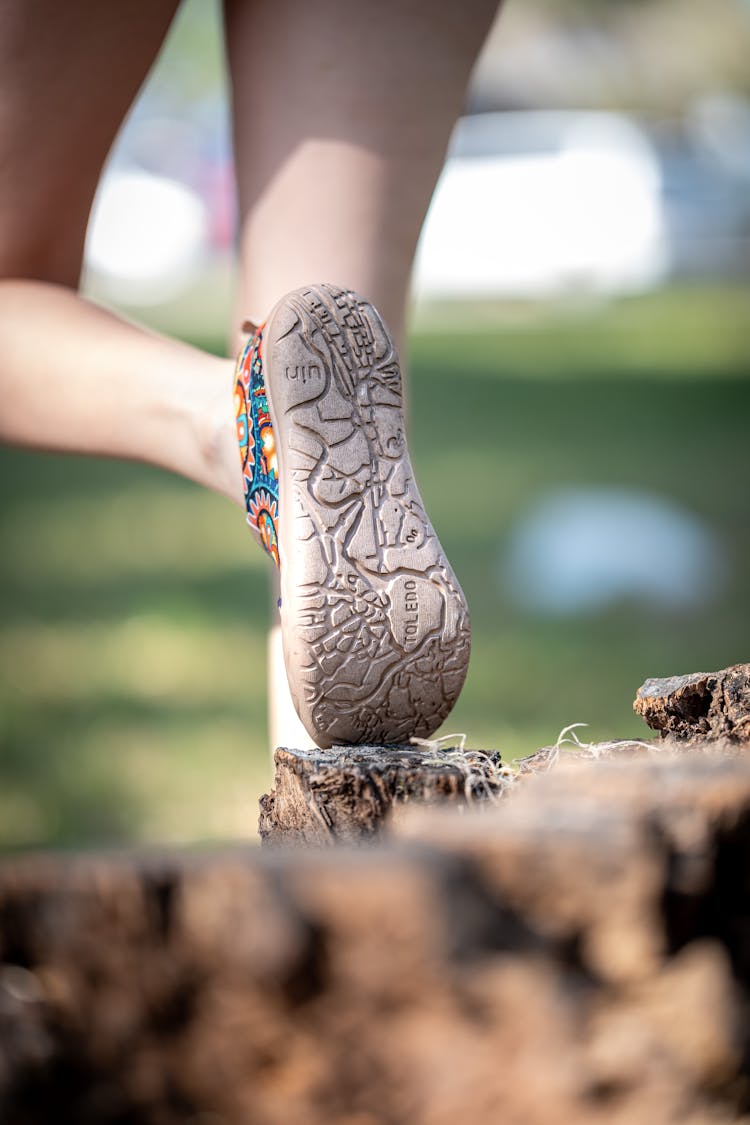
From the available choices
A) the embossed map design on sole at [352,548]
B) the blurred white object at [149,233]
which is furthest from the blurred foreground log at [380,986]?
the blurred white object at [149,233]

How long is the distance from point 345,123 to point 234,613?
8.20ft

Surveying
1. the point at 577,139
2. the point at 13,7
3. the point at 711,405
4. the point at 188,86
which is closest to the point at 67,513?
the point at 711,405

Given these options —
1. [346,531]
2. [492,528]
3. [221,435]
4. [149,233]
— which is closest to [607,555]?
[492,528]

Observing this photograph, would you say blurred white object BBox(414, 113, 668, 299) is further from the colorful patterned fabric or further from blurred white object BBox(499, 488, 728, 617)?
the colorful patterned fabric

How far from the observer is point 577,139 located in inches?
619

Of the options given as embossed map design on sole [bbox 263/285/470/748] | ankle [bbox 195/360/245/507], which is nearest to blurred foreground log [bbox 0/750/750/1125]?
embossed map design on sole [bbox 263/285/470/748]

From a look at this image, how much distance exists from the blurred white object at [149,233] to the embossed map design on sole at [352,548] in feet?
42.4

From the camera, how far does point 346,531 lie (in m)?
1.22

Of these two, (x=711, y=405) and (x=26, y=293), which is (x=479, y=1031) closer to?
(x=26, y=293)

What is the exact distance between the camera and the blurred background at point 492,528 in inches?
109

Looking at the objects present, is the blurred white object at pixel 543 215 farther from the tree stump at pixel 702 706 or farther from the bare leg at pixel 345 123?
the tree stump at pixel 702 706

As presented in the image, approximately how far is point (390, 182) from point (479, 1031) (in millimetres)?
1039

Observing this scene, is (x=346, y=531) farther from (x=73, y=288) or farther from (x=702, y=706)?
(x=73, y=288)

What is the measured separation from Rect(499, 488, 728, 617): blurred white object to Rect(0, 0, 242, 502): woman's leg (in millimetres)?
2467
